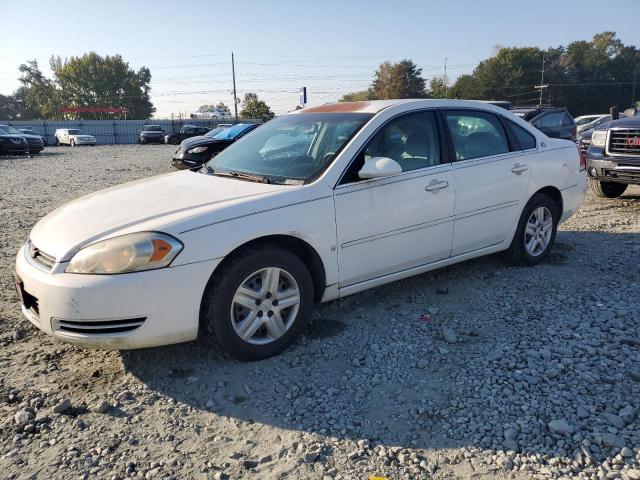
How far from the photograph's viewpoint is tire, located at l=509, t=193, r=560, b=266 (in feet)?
16.4

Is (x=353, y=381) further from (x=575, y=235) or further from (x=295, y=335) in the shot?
(x=575, y=235)

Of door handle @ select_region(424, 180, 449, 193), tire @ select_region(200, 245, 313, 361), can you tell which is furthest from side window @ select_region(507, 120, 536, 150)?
tire @ select_region(200, 245, 313, 361)

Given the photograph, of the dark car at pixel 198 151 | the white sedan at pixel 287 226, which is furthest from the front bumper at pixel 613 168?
the dark car at pixel 198 151

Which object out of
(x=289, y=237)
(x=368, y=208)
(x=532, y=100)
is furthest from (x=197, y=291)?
(x=532, y=100)

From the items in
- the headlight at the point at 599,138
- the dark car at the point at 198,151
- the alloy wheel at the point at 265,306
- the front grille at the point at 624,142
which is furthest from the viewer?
the dark car at the point at 198,151

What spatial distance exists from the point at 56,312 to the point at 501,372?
2609mm

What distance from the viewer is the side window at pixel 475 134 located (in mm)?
4452

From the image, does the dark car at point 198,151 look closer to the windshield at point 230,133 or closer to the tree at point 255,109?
the windshield at point 230,133

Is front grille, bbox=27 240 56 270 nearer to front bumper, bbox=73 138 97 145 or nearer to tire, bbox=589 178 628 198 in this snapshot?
tire, bbox=589 178 628 198

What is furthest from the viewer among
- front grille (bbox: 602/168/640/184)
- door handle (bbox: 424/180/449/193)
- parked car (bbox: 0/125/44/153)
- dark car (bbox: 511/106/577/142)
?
parked car (bbox: 0/125/44/153)

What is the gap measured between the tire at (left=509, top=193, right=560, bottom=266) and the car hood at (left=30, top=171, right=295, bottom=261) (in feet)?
8.44

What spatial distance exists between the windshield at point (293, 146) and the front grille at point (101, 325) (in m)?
1.42

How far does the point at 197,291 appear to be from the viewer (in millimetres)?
3064

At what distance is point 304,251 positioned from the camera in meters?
3.58
